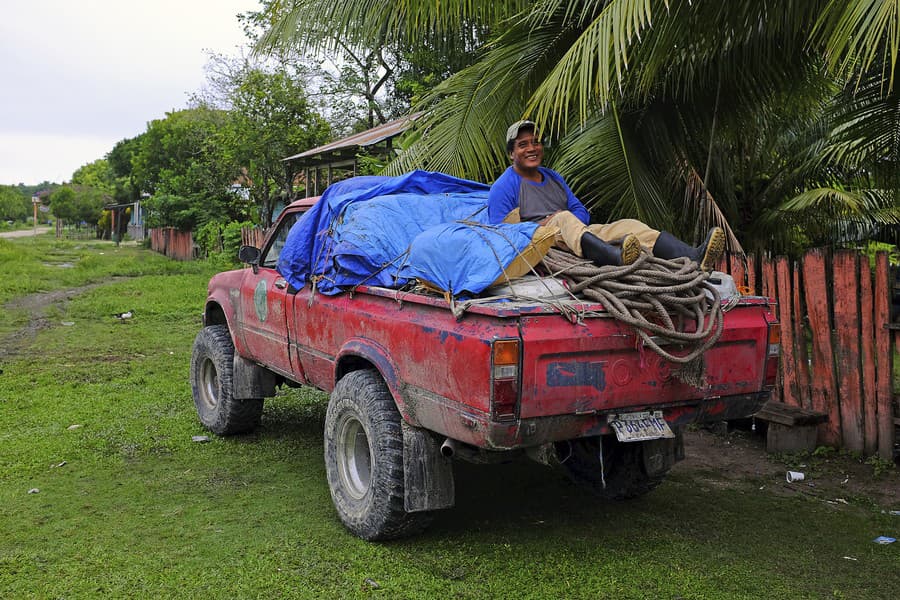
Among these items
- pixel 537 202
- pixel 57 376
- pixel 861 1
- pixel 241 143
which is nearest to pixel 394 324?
pixel 537 202

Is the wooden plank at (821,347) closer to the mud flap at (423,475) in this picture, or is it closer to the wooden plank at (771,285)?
the wooden plank at (771,285)

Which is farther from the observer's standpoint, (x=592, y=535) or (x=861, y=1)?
(x=592, y=535)

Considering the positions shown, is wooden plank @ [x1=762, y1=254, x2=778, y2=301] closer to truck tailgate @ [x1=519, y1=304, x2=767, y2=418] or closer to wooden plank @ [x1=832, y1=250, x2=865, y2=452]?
wooden plank @ [x1=832, y1=250, x2=865, y2=452]

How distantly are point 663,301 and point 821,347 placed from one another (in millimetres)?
2856

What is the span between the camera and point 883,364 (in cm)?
585

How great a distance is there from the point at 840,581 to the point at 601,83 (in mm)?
2979

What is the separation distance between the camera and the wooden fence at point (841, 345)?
5.86 meters

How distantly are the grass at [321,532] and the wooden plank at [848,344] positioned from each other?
1.06 metres

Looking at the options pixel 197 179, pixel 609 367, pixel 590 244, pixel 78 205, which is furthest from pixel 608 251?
pixel 78 205

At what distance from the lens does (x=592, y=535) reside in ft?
15.1

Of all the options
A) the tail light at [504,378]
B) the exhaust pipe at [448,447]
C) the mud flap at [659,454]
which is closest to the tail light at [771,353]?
the mud flap at [659,454]

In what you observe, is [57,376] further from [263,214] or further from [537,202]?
[263,214]

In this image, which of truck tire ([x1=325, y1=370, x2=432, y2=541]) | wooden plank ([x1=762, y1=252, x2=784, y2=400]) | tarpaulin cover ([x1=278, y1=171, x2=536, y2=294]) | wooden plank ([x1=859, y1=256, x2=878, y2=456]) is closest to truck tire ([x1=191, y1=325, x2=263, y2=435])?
tarpaulin cover ([x1=278, y1=171, x2=536, y2=294])

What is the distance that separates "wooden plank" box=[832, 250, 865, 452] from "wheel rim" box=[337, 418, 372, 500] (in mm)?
3601
